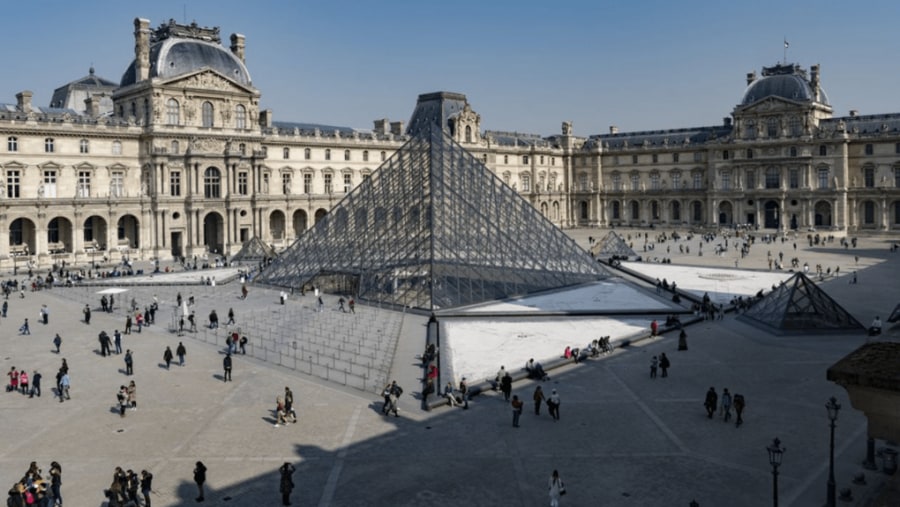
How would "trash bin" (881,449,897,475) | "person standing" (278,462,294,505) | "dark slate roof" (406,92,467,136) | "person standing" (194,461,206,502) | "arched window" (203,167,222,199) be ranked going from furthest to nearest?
"dark slate roof" (406,92,467,136) < "arched window" (203,167,222,199) < "trash bin" (881,449,897,475) < "person standing" (194,461,206,502) < "person standing" (278,462,294,505)

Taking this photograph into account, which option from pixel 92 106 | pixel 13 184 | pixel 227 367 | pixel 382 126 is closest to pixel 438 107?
pixel 382 126

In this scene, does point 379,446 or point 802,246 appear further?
point 802,246

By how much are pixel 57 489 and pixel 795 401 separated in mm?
16853

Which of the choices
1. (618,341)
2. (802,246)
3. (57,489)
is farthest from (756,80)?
(57,489)

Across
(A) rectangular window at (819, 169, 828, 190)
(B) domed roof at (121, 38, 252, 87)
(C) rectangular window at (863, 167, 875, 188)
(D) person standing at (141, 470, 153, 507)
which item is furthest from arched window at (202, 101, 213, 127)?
(C) rectangular window at (863, 167, 875, 188)

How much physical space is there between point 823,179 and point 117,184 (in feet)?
213

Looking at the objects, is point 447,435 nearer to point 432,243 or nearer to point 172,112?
point 432,243

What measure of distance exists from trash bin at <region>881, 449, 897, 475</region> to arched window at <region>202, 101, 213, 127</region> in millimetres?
53005

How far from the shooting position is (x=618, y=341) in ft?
87.3

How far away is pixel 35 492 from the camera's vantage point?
13.0 meters

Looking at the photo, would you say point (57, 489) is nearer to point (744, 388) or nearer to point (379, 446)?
point (379, 446)

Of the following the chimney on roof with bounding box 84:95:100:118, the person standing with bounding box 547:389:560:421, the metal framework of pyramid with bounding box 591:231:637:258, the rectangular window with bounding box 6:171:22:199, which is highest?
the chimney on roof with bounding box 84:95:100:118

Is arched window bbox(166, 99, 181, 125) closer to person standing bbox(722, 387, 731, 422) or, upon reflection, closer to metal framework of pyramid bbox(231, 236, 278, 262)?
metal framework of pyramid bbox(231, 236, 278, 262)

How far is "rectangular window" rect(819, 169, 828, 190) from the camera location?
245ft
